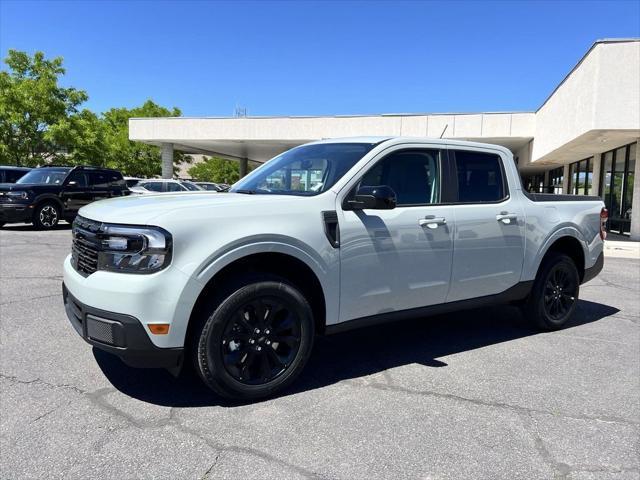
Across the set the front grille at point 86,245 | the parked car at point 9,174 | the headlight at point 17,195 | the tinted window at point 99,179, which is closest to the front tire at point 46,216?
the headlight at point 17,195

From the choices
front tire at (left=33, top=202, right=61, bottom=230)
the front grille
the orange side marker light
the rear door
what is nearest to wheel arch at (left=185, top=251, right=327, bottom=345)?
the orange side marker light

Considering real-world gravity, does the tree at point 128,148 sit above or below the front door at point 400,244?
above

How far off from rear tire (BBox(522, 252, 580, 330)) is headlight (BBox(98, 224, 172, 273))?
382 centimetres

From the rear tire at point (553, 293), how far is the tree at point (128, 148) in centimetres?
4523

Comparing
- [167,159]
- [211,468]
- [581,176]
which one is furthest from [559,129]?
[167,159]

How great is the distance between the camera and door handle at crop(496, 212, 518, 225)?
15.4 ft

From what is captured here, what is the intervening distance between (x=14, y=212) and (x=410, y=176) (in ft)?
43.0

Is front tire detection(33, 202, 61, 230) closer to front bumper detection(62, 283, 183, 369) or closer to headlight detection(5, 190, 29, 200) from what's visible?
headlight detection(5, 190, 29, 200)

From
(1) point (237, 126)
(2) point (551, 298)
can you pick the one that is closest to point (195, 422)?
(2) point (551, 298)

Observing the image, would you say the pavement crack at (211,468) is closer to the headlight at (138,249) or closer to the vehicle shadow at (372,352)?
the vehicle shadow at (372,352)

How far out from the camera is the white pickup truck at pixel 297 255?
308cm

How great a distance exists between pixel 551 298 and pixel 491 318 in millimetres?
831

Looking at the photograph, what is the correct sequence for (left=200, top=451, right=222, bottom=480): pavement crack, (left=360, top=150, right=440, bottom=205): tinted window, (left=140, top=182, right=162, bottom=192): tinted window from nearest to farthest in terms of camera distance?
(left=200, top=451, right=222, bottom=480): pavement crack
(left=360, top=150, right=440, bottom=205): tinted window
(left=140, top=182, right=162, bottom=192): tinted window

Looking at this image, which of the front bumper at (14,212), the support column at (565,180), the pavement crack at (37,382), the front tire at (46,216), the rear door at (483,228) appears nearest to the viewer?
the pavement crack at (37,382)
